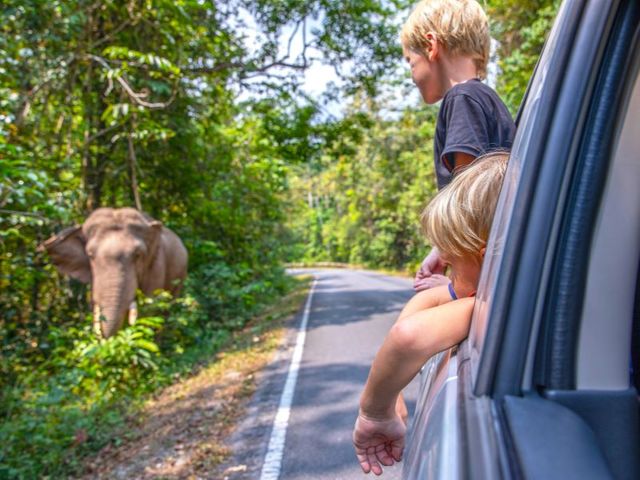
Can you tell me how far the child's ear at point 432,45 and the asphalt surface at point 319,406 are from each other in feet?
8.29

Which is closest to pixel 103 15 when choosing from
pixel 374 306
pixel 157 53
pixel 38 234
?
pixel 157 53

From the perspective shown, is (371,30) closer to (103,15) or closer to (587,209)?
(103,15)

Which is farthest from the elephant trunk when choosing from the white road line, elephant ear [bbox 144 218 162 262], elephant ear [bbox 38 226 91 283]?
the white road line

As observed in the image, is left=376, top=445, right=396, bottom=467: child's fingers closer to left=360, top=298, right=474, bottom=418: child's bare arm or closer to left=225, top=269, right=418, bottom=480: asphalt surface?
left=360, top=298, right=474, bottom=418: child's bare arm

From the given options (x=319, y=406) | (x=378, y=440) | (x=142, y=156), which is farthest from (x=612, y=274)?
(x=142, y=156)

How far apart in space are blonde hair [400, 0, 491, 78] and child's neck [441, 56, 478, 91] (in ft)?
0.08

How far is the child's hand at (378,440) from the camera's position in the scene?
1.52 metres

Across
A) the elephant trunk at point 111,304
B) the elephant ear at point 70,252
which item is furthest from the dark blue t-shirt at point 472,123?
the elephant ear at point 70,252

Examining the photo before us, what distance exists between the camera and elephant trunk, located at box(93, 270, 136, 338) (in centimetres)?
623

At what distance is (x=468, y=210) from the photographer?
1354mm

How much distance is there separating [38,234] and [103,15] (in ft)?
11.9

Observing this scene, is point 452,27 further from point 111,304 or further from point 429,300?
point 111,304

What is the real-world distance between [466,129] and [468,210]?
511 mm

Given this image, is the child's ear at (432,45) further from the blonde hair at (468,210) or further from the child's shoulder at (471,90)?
the blonde hair at (468,210)
